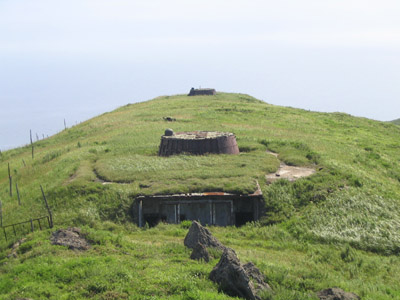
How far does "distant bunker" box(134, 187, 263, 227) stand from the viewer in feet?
69.2

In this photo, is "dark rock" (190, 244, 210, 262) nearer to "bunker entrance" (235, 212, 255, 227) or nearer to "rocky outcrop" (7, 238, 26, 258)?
"rocky outcrop" (7, 238, 26, 258)

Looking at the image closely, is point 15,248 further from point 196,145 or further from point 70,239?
point 196,145

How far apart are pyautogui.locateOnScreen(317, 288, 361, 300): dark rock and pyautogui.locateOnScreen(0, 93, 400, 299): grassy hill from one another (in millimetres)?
460

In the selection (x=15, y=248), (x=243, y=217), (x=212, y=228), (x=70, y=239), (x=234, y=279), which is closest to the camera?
(x=234, y=279)

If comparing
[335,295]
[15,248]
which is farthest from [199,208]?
[335,295]

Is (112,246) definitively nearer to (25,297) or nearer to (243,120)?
(25,297)

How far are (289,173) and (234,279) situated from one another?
47.4 feet

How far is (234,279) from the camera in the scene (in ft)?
37.9

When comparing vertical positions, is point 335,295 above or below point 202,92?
below

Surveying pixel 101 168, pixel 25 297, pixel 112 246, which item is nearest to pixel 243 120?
pixel 101 168

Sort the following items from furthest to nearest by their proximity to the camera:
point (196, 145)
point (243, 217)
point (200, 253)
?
point (196, 145) < point (243, 217) < point (200, 253)

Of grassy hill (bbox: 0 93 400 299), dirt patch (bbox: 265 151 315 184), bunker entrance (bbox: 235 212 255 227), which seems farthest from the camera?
dirt patch (bbox: 265 151 315 184)

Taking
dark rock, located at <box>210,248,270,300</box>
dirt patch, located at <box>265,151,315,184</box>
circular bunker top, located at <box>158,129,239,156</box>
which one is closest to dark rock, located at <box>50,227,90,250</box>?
dark rock, located at <box>210,248,270,300</box>

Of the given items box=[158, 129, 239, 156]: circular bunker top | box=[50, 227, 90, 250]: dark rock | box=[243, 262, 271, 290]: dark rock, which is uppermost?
box=[158, 129, 239, 156]: circular bunker top
